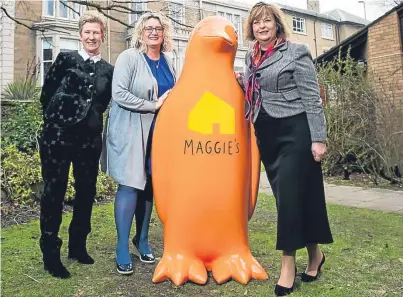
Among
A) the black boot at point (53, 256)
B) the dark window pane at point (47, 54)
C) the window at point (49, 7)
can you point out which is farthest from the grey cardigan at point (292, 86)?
the window at point (49, 7)

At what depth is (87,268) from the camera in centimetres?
323

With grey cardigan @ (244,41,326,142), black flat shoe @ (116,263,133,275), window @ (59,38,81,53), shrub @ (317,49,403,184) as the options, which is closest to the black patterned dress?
black flat shoe @ (116,263,133,275)

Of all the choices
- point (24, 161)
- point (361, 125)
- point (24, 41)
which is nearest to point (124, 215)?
point (24, 161)

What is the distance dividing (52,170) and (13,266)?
1000mm

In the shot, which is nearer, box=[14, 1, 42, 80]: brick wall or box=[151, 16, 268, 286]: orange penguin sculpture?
box=[151, 16, 268, 286]: orange penguin sculpture

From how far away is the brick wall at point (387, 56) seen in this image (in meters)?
8.04

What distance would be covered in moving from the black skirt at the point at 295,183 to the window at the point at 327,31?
26149 mm

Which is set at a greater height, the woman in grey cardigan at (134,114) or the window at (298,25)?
the window at (298,25)

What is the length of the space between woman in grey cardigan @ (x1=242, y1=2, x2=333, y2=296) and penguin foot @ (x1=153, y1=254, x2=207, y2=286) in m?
A: 0.54

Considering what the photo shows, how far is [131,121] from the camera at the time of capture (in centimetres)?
295

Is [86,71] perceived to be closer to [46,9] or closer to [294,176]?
[294,176]

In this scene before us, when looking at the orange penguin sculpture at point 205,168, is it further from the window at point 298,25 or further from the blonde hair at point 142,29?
the window at point 298,25

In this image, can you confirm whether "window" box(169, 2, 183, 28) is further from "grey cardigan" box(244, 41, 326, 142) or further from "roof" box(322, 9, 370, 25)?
"roof" box(322, 9, 370, 25)

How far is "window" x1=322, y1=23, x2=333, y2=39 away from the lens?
26828 millimetres
